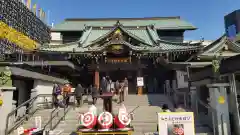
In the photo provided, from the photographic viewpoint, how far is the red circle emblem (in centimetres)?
688

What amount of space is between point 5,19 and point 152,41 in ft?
62.2

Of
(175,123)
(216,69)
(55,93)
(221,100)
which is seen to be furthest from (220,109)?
(55,93)

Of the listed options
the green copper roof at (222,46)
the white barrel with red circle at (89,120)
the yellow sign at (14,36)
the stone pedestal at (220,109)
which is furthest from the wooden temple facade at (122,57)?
the white barrel with red circle at (89,120)

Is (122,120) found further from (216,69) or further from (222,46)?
(222,46)

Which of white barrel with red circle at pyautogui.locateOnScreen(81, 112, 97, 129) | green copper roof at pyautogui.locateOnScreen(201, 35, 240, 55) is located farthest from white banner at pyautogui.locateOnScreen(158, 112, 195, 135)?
green copper roof at pyautogui.locateOnScreen(201, 35, 240, 55)

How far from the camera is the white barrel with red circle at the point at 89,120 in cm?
688

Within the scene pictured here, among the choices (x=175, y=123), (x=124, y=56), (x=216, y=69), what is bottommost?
(x=175, y=123)

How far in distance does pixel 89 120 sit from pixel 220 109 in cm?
614

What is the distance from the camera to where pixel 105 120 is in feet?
22.8

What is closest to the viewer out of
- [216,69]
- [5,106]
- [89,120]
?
[89,120]

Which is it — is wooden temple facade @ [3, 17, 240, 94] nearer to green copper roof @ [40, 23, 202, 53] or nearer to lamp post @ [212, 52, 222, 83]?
green copper roof @ [40, 23, 202, 53]

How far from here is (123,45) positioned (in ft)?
67.2

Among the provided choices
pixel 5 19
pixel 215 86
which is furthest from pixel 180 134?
pixel 5 19

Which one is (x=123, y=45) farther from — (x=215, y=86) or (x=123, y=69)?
(x=215, y=86)
